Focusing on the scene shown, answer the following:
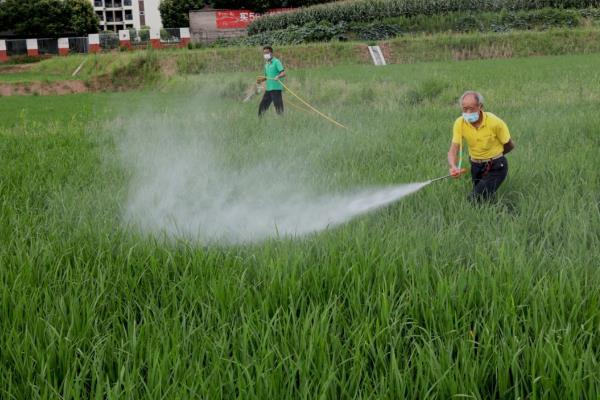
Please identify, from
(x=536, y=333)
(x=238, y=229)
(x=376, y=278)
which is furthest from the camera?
(x=238, y=229)

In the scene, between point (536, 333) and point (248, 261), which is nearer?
point (536, 333)

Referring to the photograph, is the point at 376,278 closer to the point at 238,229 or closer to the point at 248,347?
the point at 248,347

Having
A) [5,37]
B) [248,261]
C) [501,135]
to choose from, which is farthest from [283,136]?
[5,37]

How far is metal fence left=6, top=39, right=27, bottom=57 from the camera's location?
4659 cm

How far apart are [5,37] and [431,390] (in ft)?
203

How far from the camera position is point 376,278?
2.86 m

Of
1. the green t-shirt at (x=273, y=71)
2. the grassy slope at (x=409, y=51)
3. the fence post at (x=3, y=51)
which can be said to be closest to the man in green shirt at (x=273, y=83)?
the green t-shirt at (x=273, y=71)

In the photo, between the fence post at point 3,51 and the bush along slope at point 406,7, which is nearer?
the bush along slope at point 406,7

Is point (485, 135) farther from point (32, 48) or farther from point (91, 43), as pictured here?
point (32, 48)

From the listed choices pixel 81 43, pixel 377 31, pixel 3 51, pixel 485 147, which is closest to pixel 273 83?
pixel 485 147

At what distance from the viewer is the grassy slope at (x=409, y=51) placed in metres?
28.4

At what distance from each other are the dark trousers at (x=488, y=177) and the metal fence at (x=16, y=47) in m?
49.0

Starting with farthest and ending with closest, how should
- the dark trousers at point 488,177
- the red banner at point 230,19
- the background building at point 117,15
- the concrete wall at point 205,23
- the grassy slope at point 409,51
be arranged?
the background building at point 117,15, the red banner at point 230,19, the concrete wall at point 205,23, the grassy slope at point 409,51, the dark trousers at point 488,177

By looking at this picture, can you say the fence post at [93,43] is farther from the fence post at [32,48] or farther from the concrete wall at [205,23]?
the concrete wall at [205,23]
